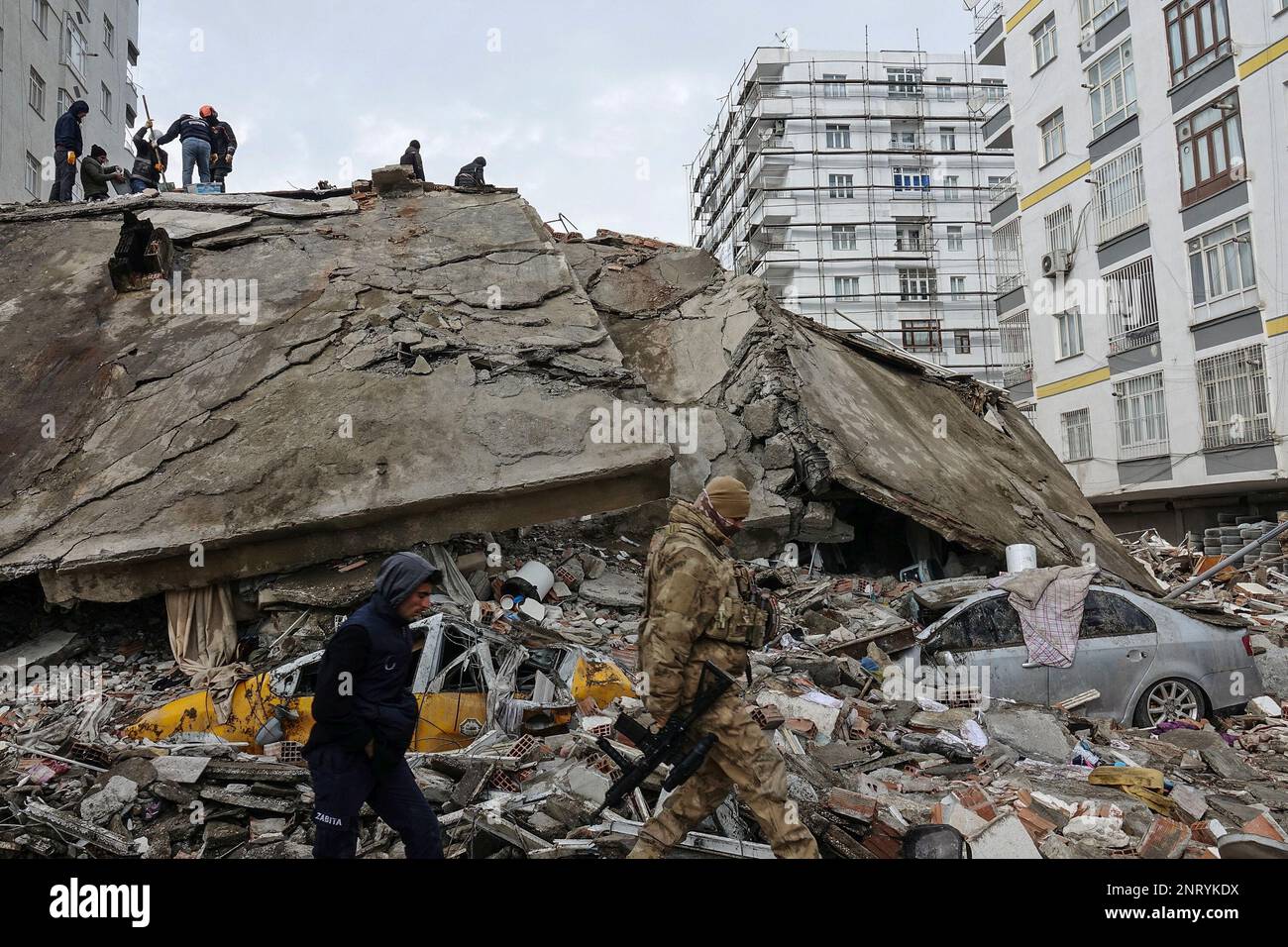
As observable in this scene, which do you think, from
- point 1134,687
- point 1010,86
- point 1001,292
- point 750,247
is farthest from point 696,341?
point 750,247

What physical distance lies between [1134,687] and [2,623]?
10223 millimetres

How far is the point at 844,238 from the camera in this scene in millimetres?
45844

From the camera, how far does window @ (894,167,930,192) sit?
4634cm

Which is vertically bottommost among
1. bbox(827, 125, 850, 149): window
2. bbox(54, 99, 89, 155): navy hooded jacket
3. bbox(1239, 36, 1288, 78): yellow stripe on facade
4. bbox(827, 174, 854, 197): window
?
bbox(54, 99, 89, 155): navy hooded jacket

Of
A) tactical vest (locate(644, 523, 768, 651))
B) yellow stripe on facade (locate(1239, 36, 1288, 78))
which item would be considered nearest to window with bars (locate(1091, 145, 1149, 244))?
yellow stripe on facade (locate(1239, 36, 1288, 78))

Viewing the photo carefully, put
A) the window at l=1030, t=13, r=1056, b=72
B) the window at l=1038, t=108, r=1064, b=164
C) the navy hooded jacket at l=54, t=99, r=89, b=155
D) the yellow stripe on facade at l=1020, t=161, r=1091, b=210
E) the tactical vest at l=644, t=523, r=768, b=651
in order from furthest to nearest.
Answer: the window at l=1030, t=13, r=1056, b=72, the window at l=1038, t=108, r=1064, b=164, the yellow stripe on facade at l=1020, t=161, r=1091, b=210, the navy hooded jacket at l=54, t=99, r=89, b=155, the tactical vest at l=644, t=523, r=768, b=651

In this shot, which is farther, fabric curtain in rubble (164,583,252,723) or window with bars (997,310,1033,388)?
window with bars (997,310,1033,388)

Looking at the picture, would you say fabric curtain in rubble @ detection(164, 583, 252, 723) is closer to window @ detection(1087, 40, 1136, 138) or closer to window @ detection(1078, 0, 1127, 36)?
window @ detection(1087, 40, 1136, 138)

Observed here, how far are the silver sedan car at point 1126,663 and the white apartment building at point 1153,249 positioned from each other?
13.8m

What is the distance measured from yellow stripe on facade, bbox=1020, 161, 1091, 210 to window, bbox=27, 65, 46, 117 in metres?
29.8

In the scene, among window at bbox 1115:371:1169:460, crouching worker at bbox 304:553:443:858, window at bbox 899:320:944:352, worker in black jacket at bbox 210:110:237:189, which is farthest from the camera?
window at bbox 899:320:944:352

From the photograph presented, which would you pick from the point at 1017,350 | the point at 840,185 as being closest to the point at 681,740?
the point at 1017,350

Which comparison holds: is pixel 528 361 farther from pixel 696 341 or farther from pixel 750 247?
pixel 750 247

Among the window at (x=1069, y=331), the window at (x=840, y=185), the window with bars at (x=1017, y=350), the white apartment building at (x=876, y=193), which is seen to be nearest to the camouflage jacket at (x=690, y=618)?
the window at (x=1069, y=331)
